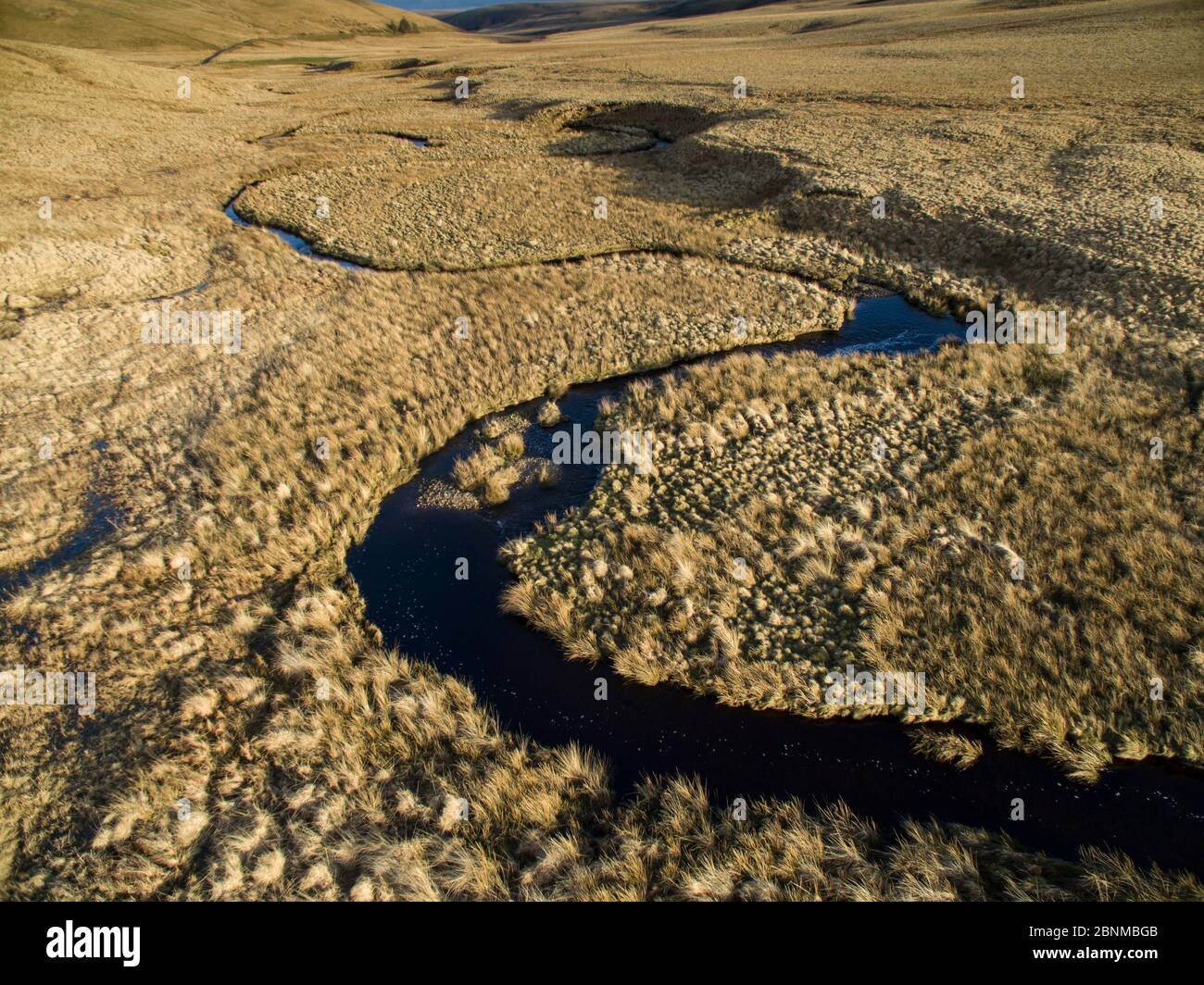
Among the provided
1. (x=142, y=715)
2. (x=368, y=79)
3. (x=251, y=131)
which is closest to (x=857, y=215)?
(x=142, y=715)

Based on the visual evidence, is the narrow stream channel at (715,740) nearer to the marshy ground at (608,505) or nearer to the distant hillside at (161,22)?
the marshy ground at (608,505)

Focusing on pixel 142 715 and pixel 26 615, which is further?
pixel 26 615

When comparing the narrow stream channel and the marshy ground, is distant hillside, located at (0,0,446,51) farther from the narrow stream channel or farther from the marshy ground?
the narrow stream channel

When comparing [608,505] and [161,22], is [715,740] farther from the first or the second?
[161,22]

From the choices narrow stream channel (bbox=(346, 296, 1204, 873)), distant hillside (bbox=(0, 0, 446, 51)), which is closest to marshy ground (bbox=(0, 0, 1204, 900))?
narrow stream channel (bbox=(346, 296, 1204, 873))

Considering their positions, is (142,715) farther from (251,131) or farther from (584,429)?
(251,131)

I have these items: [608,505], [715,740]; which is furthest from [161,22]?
[715,740]

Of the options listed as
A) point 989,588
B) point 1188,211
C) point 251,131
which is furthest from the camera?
point 251,131
